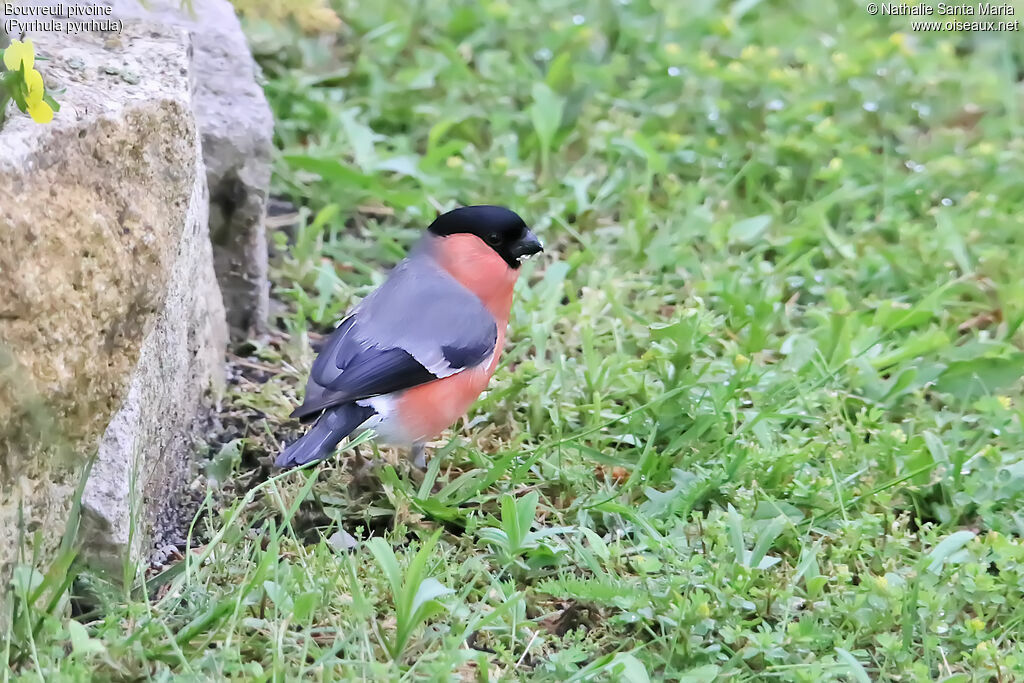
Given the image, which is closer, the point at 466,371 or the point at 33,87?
the point at 33,87

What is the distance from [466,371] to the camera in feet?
10.1

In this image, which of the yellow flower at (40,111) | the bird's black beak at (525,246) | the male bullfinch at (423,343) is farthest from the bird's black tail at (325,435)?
the yellow flower at (40,111)

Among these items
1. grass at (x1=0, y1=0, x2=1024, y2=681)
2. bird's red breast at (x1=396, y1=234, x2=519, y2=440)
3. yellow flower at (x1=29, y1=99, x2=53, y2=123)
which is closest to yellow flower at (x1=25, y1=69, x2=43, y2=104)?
yellow flower at (x1=29, y1=99, x2=53, y2=123)

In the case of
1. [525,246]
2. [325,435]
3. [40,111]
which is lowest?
[325,435]

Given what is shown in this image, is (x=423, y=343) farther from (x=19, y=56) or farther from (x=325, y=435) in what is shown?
(x=19, y=56)

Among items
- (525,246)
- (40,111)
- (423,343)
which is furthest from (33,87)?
→ (525,246)

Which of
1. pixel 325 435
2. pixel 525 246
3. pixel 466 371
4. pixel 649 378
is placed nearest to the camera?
pixel 325 435

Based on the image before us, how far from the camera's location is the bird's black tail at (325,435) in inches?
109

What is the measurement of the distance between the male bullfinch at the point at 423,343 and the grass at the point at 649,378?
0.51ft

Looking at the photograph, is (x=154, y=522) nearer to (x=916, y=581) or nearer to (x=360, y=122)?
(x=916, y=581)

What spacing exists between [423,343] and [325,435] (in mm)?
389

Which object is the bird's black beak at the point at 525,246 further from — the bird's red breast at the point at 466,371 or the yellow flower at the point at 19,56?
the yellow flower at the point at 19,56

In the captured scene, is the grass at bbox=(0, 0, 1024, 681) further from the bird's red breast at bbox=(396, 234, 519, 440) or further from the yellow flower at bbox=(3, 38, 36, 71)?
the yellow flower at bbox=(3, 38, 36, 71)

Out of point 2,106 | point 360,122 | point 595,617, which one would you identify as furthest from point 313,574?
point 360,122
